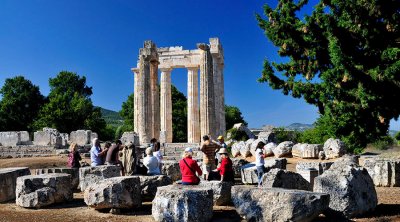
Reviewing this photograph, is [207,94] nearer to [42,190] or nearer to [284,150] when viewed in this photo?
[284,150]

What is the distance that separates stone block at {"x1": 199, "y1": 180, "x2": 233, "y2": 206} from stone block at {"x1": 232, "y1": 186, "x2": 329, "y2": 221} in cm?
202

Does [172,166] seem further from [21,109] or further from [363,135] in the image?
[21,109]

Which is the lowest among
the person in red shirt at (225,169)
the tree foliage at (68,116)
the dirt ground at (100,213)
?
the dirt ground at (100,213)

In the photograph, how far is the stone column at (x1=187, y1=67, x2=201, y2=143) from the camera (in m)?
36.8

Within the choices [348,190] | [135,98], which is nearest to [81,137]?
[135,98]

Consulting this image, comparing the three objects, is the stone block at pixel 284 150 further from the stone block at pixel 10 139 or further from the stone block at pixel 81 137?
the stone block at pixel 10 139

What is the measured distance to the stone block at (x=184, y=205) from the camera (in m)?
8.20

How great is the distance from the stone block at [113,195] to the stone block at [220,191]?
1798 millimetres

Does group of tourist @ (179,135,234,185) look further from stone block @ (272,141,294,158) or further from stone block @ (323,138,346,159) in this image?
stone block @ (272,141,294,158)

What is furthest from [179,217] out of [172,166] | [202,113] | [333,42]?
[202,113]

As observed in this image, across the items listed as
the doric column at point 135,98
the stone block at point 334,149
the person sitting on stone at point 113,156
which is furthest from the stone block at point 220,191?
the doric column at point 135,98

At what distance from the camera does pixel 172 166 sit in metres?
15.7

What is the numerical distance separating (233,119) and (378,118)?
4806 centimetres

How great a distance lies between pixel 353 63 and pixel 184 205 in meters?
10.5
